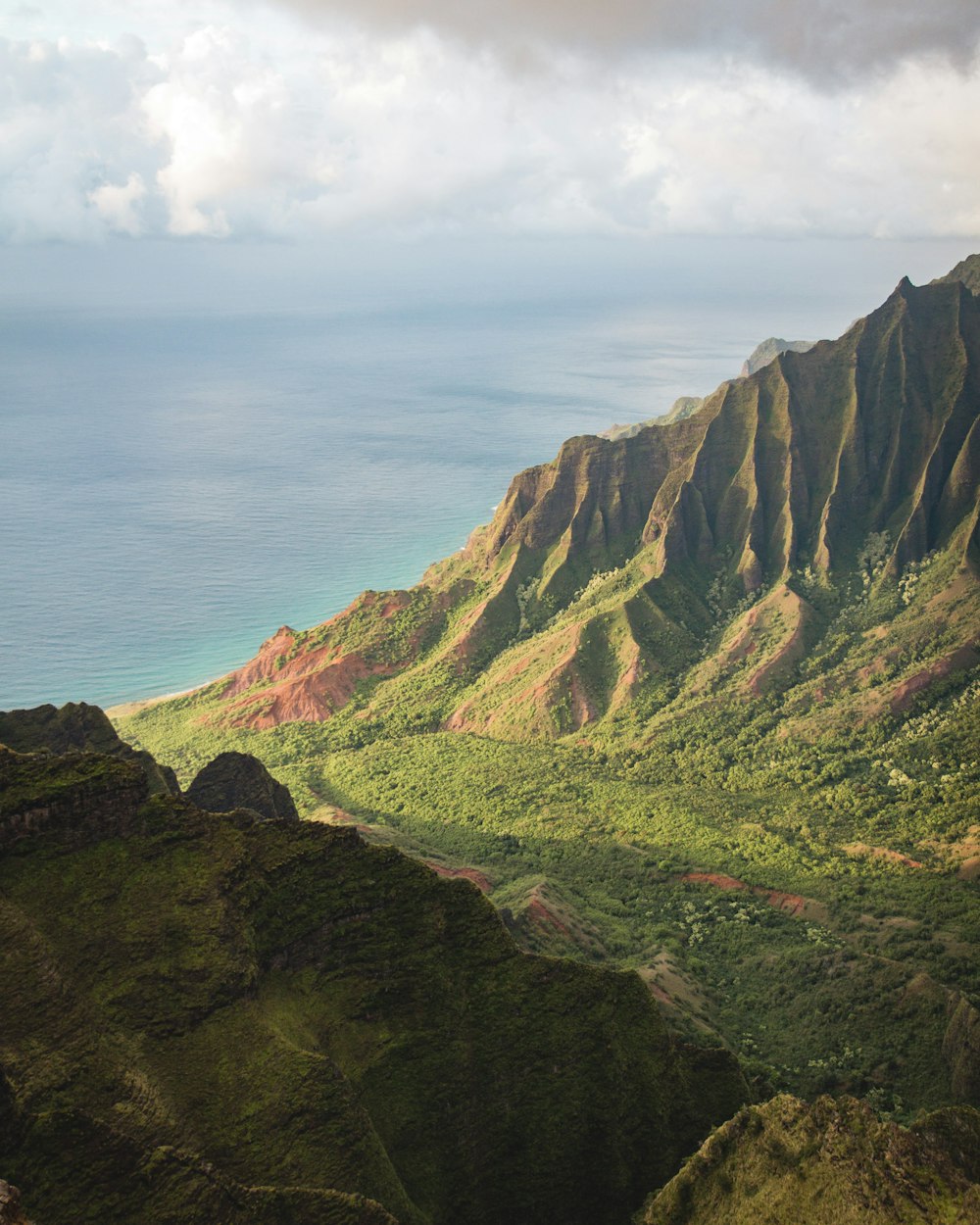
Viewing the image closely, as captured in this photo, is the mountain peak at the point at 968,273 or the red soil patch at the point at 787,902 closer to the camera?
the red soil patch at the point at 787,902

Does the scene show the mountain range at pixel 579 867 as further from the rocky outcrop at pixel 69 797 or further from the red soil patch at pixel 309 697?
the red soil patch at pixel 309 697

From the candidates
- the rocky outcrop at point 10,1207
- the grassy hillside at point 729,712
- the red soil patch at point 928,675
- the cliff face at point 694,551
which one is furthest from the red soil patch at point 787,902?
the rocky outcrop at point 10,1207

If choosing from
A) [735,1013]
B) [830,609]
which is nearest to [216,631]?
[830,609]

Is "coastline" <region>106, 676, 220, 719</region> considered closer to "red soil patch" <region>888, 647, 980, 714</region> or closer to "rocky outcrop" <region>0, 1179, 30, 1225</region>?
"red soil patch" <region>888, 647, 980, 714</region>

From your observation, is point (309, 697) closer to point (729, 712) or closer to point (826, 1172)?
point (729, 712)

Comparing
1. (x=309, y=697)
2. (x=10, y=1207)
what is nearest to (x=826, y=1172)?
(x=10, y=1207)

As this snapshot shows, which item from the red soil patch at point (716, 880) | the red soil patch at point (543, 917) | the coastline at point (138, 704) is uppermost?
the coastline at point (138, 704)
